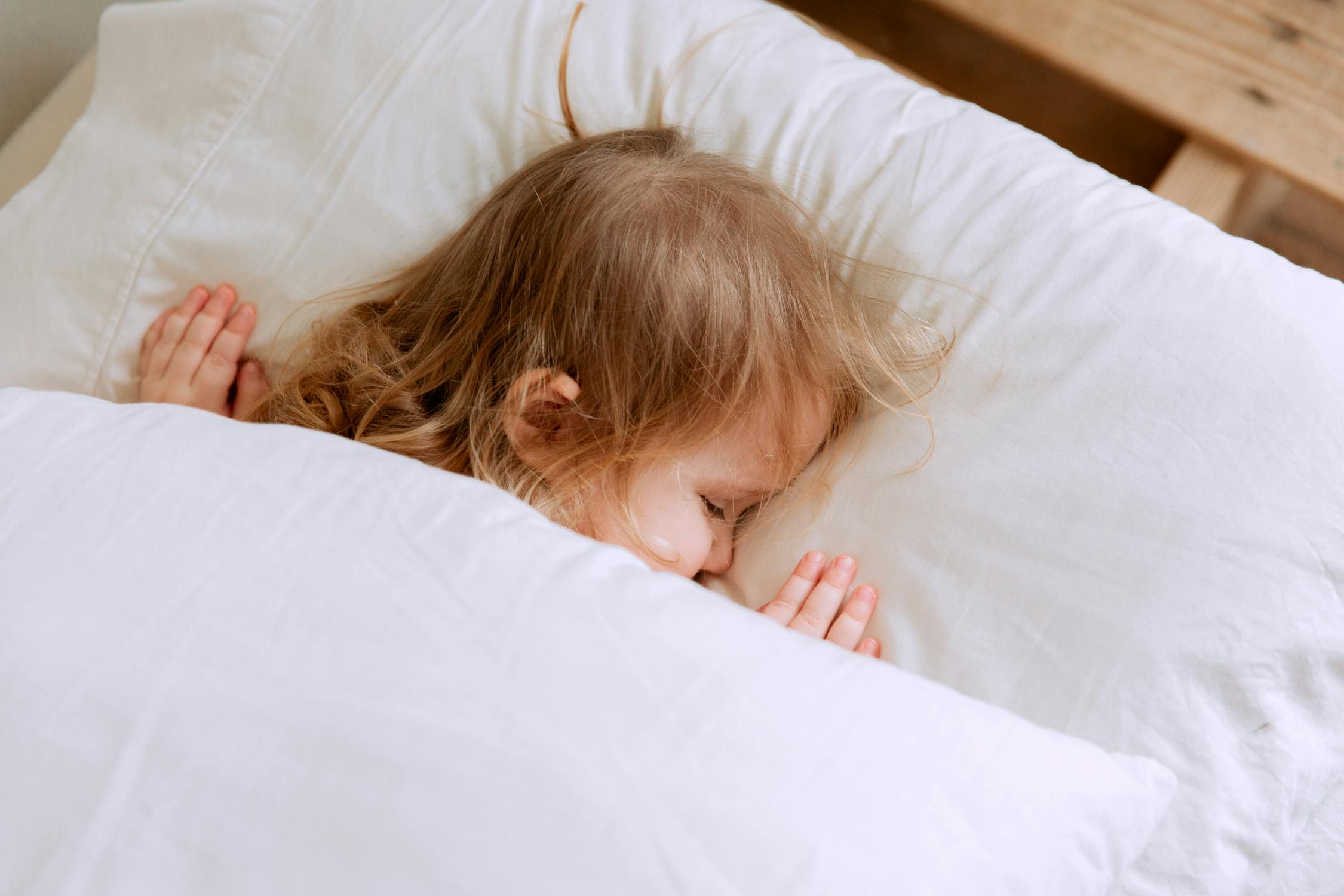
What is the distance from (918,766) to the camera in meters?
0.46

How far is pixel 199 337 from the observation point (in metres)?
0.80

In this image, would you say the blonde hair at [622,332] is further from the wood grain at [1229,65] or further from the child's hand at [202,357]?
the wood grain at [1229,65]

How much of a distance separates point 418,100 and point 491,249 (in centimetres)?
17

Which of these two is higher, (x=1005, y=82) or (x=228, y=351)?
(x=1005, y=82)

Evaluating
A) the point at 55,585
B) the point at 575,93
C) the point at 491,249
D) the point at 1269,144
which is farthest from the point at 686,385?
the point at 1269,144

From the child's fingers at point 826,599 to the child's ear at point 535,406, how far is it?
215mm

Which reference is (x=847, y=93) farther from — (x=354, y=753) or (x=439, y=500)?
(x=354, y=753)

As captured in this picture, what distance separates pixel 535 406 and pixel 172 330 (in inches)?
13.3

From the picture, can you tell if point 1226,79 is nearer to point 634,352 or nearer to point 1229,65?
point 1229,65

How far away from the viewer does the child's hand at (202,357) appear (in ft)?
2.62

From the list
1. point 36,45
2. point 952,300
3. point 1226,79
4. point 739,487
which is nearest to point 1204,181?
point 1226,79

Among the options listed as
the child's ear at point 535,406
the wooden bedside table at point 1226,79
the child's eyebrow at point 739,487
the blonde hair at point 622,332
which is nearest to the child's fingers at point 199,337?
the blonde hair at point 622,332

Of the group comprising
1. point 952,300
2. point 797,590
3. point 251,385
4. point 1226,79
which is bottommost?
point 251,385

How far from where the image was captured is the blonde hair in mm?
682
